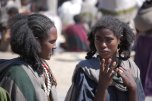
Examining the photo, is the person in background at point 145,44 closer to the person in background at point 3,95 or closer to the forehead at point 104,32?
the forehead at point 104,32

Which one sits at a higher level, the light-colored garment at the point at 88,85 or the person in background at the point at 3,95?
the person in background at the point at 3,95

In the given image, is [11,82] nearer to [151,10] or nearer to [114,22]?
[114,22]

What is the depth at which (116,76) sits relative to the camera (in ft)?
14.0

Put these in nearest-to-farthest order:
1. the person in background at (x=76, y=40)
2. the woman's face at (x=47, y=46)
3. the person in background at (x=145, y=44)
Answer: the woman's face at (x=47, y=46) < the person in background at (x=145, y=44) < the person in background at (x=76, y=40)

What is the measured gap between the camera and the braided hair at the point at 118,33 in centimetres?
437

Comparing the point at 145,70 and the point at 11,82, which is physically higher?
the point at 11,82

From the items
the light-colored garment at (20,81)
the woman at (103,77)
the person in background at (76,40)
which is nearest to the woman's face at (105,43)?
the woman at (103,77)

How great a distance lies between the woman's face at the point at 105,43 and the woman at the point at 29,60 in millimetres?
472

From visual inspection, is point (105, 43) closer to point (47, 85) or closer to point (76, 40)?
point (47, 85)

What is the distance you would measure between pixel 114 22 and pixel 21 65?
945 millimetres

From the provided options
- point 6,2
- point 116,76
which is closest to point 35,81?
point 116,76

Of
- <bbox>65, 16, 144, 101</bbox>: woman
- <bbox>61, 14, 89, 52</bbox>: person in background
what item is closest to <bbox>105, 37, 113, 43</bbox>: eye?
<bbox>65, 16, 144, 101</bbox>: woman

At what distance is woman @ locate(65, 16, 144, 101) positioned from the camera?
13.7ft

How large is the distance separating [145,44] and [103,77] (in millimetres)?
3579
